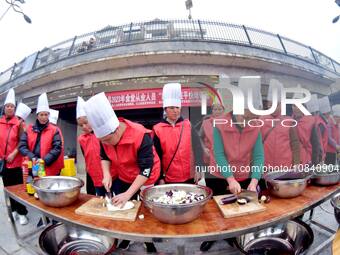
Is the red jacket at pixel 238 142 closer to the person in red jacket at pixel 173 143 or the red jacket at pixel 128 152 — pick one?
the person in red jacket at pixel 173 143

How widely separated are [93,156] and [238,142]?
1656 mm

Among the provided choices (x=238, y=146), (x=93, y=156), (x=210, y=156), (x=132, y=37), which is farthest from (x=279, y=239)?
(x=132, y=37)

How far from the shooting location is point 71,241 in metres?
1.84

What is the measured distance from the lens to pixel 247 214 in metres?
1.43

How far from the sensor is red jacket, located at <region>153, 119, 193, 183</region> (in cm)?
224

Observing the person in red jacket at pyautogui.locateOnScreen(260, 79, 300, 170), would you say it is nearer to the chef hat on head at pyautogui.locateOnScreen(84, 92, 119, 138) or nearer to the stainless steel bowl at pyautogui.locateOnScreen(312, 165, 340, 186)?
the stainless steel bowl at pyautogui.locateOnScreen(312, 165, 340, 186)

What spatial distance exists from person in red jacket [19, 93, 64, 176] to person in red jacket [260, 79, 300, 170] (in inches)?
93.9

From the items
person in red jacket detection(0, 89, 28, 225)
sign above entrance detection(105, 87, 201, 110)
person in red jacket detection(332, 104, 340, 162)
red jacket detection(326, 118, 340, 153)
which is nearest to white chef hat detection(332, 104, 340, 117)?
person in red jacket detection(332, 104, 340, 162)

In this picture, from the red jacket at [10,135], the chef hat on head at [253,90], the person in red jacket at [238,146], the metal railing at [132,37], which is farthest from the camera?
the metal railing at [132,37]

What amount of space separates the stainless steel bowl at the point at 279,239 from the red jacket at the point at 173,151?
2.54 ft

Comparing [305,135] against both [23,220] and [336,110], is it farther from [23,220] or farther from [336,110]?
[23,220]

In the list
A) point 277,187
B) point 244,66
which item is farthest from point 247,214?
point 244,66

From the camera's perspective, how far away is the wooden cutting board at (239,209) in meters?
1.41

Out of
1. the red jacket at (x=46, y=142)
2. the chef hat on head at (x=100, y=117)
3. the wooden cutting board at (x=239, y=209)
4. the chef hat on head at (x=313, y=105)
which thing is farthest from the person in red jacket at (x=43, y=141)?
the chef hat on head at (x=313, y=105)
